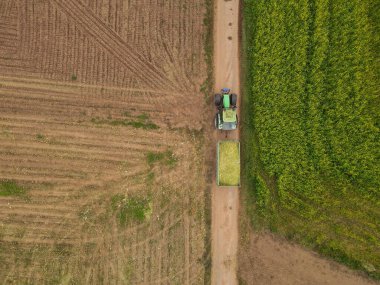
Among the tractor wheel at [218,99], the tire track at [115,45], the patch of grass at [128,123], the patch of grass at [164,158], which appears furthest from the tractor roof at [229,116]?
the patch of grass at [128,123]

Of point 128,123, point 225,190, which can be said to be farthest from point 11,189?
point 225,190

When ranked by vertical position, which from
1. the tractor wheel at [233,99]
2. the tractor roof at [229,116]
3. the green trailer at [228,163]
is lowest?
the green trailer at [228,163]

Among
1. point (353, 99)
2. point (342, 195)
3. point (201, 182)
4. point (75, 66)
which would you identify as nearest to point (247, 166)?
point (201, 182)

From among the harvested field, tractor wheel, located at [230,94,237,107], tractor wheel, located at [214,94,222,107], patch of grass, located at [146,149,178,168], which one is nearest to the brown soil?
the harvested field

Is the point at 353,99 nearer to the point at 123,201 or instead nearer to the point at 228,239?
the point at 228,239

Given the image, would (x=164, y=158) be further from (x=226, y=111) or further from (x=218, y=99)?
(x=218, y=99)

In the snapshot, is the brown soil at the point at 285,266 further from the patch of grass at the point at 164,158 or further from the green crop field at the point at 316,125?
the patch of grass at the point at 164,158

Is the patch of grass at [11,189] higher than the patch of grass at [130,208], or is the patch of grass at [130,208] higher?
the patch of grass at [11,189]
